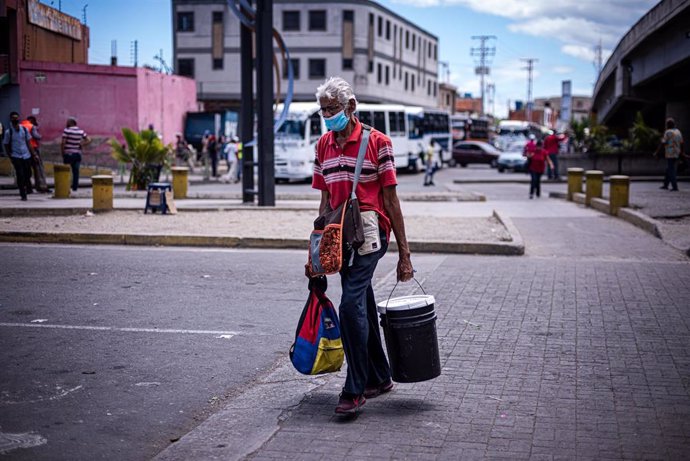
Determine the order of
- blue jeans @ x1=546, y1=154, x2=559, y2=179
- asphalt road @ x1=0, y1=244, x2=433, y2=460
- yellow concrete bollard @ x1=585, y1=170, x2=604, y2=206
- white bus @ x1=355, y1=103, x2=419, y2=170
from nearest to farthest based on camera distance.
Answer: asphalt road @ x1=0, y1=244, x2=433, y2=460, yellow concrete bollard @ x1=585, y1=170, x2=604, y2=206, blue jeans @ x1=546, y1=154, x2=559, y2=179, white bus @ x1=355, y1=103, x2=419, y2=170

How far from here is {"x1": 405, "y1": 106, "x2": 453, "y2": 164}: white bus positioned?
150 feet

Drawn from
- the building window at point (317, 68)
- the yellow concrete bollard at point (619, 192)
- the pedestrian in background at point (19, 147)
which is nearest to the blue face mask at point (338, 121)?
the yellow concrete bollard at point (619, 192)

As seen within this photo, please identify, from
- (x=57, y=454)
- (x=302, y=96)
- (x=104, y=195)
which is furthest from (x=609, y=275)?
(x=302, y=96)

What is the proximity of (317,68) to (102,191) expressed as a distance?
58682 millimetres

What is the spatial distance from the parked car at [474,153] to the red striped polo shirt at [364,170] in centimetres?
5235

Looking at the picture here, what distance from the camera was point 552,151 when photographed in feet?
105

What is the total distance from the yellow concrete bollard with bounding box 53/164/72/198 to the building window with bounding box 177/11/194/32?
2201 inches

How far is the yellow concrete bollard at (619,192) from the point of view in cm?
1850

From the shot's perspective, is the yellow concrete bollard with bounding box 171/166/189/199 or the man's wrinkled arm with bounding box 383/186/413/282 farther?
the yellow concrete bollard with bounding box 171/166/189/199

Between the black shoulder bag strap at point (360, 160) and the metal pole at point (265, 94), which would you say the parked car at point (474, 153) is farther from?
the black shoulder bag strap at point (360, 160)

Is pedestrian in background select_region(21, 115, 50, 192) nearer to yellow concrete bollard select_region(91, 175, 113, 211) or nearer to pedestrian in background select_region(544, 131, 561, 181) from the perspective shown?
yellow concrete bollard select_region(91, 175, 113, 211)

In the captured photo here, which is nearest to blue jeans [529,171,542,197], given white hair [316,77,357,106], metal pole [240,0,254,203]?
metal pole [240,0,254,203]

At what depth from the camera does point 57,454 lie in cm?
456

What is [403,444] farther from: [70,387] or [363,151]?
[70,387]
